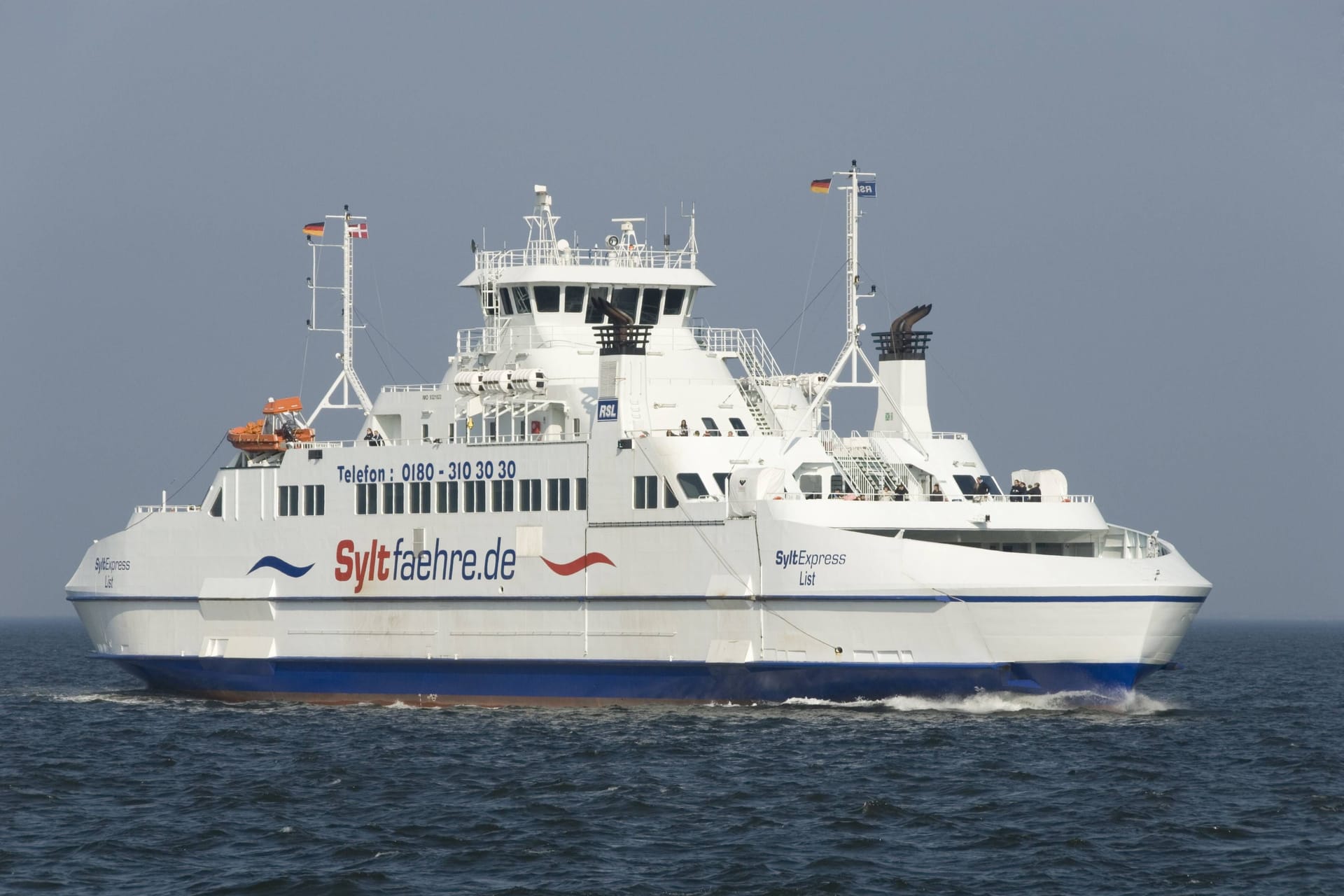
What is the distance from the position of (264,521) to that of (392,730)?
286 inches

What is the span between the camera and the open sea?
66.7 feet

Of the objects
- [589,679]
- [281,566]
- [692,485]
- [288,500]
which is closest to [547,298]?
[692,485]

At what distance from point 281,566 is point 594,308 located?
745cm

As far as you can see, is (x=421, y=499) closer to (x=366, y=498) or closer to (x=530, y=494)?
(x=366, y=498)

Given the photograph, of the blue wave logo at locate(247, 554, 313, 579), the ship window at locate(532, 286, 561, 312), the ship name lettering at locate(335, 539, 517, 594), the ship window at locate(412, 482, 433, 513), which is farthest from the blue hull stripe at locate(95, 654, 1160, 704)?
the ship window at locate(532, 286, 561, 312)

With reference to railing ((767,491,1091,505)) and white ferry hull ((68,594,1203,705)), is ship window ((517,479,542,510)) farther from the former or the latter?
railing ((767,491,1091,505))

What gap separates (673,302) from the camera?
3725 centimetres

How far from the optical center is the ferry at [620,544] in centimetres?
3006

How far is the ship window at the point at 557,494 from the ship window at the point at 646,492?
1.46 m

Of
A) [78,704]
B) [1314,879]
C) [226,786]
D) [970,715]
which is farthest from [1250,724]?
[78,704]

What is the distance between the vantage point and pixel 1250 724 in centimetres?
3347

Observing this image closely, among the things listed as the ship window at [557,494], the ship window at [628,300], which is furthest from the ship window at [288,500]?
the ship window at [628,300]

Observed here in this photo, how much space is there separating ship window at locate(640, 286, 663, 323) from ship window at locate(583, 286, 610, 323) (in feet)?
2.31

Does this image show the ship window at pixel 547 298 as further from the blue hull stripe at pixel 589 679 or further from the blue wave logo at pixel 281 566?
the blue hull stripe at pixel 589 679
